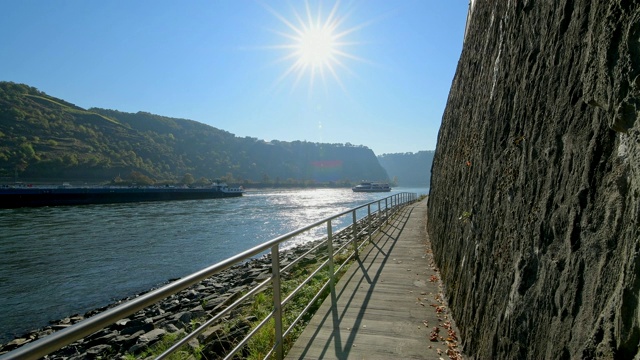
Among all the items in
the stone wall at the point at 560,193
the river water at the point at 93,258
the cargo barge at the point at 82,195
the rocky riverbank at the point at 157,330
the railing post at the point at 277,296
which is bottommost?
the river water at the point at 93,258

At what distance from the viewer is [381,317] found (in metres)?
4.41

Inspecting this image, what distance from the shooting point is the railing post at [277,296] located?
3.15 meters

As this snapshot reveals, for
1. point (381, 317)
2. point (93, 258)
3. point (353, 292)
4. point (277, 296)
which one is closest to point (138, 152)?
point (93, 258)

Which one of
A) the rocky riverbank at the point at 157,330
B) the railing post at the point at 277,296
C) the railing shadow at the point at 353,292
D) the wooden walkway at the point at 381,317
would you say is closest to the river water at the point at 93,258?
the rocky riverbank at the point at 157,330

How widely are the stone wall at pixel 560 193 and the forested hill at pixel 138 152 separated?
101 m

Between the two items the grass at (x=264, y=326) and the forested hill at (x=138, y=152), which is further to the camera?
the forested hill at (x=138, y=152)

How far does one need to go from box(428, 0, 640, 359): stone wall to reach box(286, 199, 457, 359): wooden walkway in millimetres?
605

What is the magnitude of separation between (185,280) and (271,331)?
2.55 m

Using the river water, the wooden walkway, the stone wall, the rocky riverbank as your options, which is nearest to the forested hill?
the river water

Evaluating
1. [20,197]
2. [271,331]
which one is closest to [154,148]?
[20,197]

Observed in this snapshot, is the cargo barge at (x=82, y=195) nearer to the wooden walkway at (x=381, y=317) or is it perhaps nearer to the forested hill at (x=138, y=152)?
the forested hill at (x=138, y=152)

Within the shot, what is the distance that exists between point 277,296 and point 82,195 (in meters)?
58.2

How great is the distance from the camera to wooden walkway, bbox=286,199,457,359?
3.54m

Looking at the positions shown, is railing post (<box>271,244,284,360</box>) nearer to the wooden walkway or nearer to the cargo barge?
the wooden walkway
